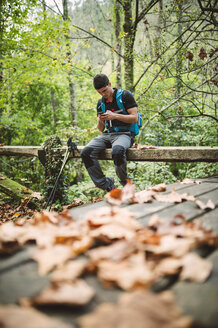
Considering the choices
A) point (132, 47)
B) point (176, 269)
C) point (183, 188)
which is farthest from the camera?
point (132, 47)

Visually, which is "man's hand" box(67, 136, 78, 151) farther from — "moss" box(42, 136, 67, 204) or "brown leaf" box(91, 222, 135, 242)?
"brown leaf" box(91, 222, 135, 242)

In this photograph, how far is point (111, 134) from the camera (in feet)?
12.3

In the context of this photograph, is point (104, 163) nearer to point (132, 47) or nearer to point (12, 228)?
point (132, 47)

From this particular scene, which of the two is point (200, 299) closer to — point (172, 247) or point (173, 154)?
point (172, 247)

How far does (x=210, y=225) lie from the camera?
4.42 feet

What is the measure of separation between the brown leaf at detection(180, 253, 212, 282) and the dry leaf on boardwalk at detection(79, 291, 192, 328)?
0.14 metres

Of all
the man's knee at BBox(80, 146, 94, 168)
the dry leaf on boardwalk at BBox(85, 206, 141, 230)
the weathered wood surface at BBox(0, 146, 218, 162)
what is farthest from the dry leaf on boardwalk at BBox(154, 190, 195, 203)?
the man's knee at BBox(80, 146, 94, 168)

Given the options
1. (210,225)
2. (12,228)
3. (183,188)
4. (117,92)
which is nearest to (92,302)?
(12,228)

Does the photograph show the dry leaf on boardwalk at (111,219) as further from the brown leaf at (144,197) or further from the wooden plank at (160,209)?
the brown leaf at (144,197)

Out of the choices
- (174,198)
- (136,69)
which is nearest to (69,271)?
(174,198)

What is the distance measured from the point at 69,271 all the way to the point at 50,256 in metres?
0.15

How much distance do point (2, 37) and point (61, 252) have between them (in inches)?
323

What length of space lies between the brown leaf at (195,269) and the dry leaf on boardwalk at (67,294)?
1.33 feet

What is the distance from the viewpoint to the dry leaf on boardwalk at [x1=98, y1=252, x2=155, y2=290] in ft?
2.63
